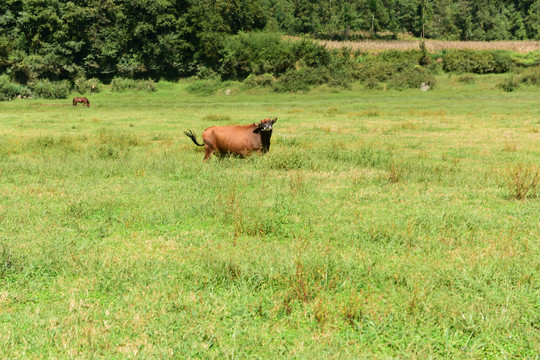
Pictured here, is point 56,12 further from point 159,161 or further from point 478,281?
point 478,281

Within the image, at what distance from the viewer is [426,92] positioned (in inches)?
1684

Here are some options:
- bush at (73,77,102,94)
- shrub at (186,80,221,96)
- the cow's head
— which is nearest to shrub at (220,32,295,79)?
shrub at (186,80,221,96)

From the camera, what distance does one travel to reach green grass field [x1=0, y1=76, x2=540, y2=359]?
139 inches

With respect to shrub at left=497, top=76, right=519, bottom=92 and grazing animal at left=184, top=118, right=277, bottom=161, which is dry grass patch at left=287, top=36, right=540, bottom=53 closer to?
shrub at left=497, top=76, right=519, bottom=92

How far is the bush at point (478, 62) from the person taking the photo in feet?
168

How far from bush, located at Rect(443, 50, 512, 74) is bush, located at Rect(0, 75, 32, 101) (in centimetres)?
5264

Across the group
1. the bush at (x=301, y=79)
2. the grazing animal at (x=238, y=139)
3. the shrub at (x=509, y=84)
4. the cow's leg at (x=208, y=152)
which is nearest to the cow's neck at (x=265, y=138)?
the grazing animal at (x=238, y=139)

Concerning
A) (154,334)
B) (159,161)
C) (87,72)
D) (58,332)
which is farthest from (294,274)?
(87,72)

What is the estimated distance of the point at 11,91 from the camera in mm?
44375

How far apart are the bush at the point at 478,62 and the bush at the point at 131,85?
39.4 metres

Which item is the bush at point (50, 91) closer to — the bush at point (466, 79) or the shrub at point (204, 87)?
the shrub at point (204, 87)

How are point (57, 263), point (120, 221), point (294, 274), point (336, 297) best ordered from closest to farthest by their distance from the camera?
1. point (336, 297)
2. point (294, 274)
3. point (57, 263)
4. point (120, 221)

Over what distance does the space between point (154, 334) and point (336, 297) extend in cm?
183

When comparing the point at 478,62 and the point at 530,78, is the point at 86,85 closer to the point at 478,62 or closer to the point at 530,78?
the point at 478,62
